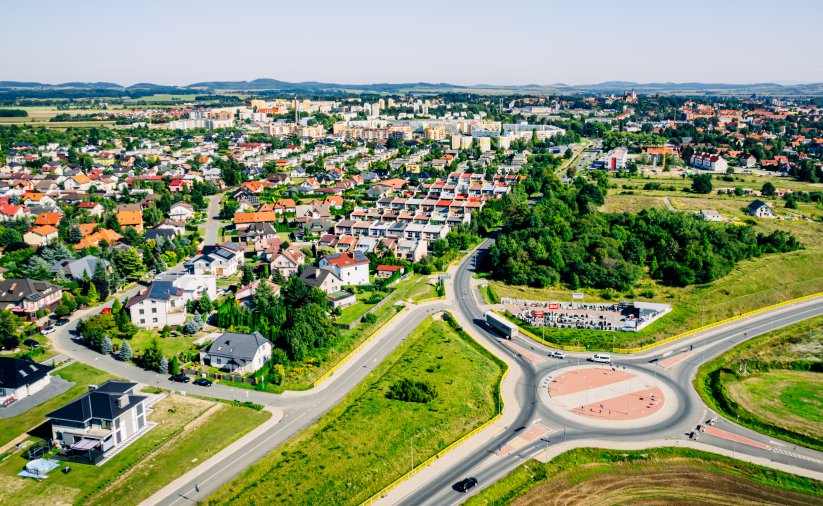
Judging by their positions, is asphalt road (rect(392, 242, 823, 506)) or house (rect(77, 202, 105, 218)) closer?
asphalt road (rect(392, 242, 823, 506))

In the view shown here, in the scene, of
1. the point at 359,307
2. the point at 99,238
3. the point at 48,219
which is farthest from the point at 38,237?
the point at 359,307

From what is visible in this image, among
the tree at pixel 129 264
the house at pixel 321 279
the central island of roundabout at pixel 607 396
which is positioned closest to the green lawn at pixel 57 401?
the tree at pixel 129 264

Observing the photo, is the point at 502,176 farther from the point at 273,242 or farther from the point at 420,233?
the point at 273,242

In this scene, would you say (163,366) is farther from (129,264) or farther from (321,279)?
(129,264)

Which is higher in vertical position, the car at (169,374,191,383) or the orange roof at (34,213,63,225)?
the orange roof at (34,213,63,225)

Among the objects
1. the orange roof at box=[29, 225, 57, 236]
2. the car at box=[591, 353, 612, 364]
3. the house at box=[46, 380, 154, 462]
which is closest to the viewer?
the house at box=[46, 380, 154, 462]

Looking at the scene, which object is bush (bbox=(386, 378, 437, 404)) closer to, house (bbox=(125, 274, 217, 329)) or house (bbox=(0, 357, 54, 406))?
house (bbox=(125, 274, 217, 329))

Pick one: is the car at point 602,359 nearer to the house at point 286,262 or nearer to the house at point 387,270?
the house at point 387,270

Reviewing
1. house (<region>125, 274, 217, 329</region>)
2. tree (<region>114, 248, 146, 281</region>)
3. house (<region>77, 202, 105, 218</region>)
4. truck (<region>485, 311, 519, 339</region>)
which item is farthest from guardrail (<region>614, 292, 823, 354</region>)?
house (<region>77, 202, 105, 218</region>)
